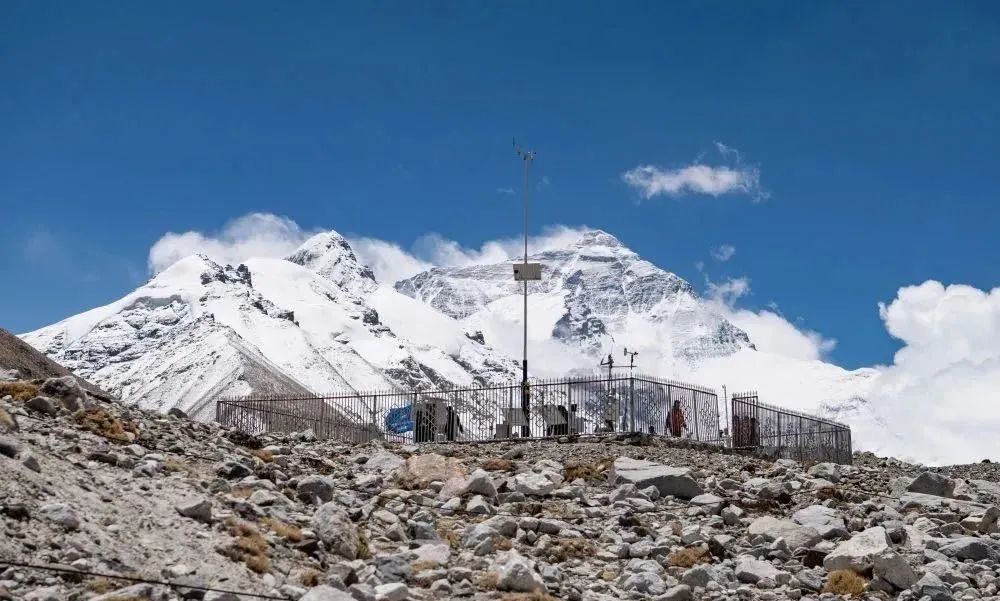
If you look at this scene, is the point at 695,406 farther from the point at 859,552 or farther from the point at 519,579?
the point at 519,579

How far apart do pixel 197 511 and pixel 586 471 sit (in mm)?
11229

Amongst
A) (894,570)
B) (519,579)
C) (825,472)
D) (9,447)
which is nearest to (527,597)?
(519,579)

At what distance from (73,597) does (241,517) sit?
13.7ft

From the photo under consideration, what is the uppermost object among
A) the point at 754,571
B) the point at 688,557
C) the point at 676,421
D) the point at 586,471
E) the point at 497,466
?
the point at 676,421

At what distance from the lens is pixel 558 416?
108ft

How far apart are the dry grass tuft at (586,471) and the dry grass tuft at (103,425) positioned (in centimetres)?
952

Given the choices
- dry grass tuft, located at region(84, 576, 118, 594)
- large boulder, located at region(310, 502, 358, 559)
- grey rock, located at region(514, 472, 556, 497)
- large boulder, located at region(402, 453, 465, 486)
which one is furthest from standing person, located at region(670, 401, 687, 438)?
dry grass tuft, located at region(84, 576, 118, 594)

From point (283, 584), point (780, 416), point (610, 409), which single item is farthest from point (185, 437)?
point (780, 416)

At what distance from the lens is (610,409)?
105 ft

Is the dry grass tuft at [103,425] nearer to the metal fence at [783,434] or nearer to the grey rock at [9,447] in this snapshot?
the grey rock at [9,447]

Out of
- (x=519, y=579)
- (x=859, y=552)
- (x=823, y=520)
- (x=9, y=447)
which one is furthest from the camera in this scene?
(x=823, y=520)

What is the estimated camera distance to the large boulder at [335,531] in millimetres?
15688

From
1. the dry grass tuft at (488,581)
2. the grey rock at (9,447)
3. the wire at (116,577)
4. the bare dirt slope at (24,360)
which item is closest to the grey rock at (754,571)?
the dry grass tuft at (488,581)

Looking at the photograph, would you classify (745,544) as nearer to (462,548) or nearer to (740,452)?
(462,548)
